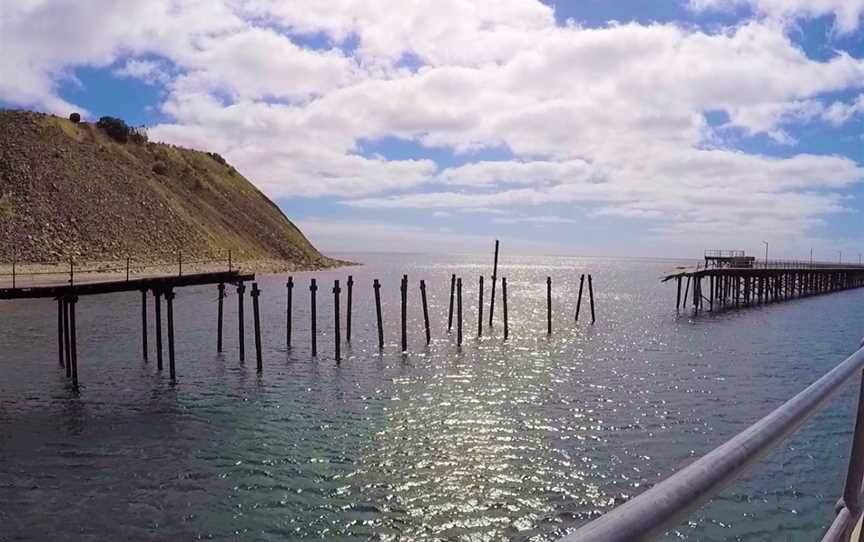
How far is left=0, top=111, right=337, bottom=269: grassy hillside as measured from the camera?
266 feet

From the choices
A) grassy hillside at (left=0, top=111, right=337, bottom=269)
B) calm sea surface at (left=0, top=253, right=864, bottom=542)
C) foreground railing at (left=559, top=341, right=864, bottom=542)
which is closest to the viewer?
foreground railing at (left=559, top=341, right=864, bottom=542)

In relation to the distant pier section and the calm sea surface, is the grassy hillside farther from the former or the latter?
the distant pier section

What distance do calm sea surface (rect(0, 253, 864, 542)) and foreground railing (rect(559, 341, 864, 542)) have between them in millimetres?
567

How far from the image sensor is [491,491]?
14.2 meters

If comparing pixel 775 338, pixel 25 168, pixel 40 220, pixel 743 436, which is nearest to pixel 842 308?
pixel 775 338

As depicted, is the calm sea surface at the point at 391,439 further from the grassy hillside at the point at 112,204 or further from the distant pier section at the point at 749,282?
the grassy hillside at the point at 112,204

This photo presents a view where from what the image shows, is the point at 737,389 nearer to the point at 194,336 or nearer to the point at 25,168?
the point at 194,336

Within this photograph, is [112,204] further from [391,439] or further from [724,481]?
[724,481]

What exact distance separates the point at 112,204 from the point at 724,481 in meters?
101

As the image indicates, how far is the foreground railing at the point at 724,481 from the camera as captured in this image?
1.54m

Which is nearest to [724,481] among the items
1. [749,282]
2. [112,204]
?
[749,282]

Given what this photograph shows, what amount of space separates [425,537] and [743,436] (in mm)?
10721

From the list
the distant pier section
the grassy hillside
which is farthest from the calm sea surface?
the grassy hillside

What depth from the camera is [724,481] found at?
6.23 feet
